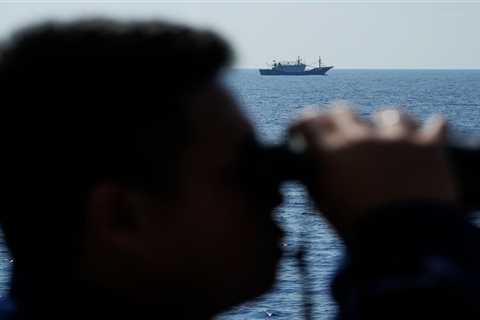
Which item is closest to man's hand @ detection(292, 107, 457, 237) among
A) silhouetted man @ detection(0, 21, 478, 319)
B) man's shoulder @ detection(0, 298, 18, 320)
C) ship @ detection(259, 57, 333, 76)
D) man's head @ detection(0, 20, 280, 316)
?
silhouetted man @ detection(0, 21, 478, 319)

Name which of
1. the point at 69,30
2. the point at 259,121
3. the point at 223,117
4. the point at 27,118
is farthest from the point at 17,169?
the point at 259,121

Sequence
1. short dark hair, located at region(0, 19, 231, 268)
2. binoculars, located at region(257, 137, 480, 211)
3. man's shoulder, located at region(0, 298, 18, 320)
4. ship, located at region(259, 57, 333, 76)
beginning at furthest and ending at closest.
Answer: ship, located at region(259, 57, 333, 76), man's shoulder, located at region(0, 298, 18, 320), binoculars, located at region(257, 137, 480, 211), short dark hair, located at region(0, 19, 231, 268)

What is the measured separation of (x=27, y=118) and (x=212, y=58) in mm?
366

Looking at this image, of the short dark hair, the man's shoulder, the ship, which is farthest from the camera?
the ship

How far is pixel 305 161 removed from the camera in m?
1.84

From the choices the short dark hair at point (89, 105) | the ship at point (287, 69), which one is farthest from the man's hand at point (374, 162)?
the ship at point (287, 69)

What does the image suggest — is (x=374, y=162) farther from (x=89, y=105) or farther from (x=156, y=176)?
(x=89, y=105)

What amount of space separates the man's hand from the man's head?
16 cm

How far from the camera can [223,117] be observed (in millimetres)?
1812

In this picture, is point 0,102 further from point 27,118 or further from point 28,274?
point 28,274

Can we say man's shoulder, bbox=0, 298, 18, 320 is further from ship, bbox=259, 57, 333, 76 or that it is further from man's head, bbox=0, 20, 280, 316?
ship, bbox=259, 57, 333, 76

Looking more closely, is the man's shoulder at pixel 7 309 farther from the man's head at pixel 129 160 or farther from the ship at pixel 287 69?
the ship at pixel 287 69

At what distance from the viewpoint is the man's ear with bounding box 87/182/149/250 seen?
1.71 metres

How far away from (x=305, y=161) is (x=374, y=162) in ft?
0.51
